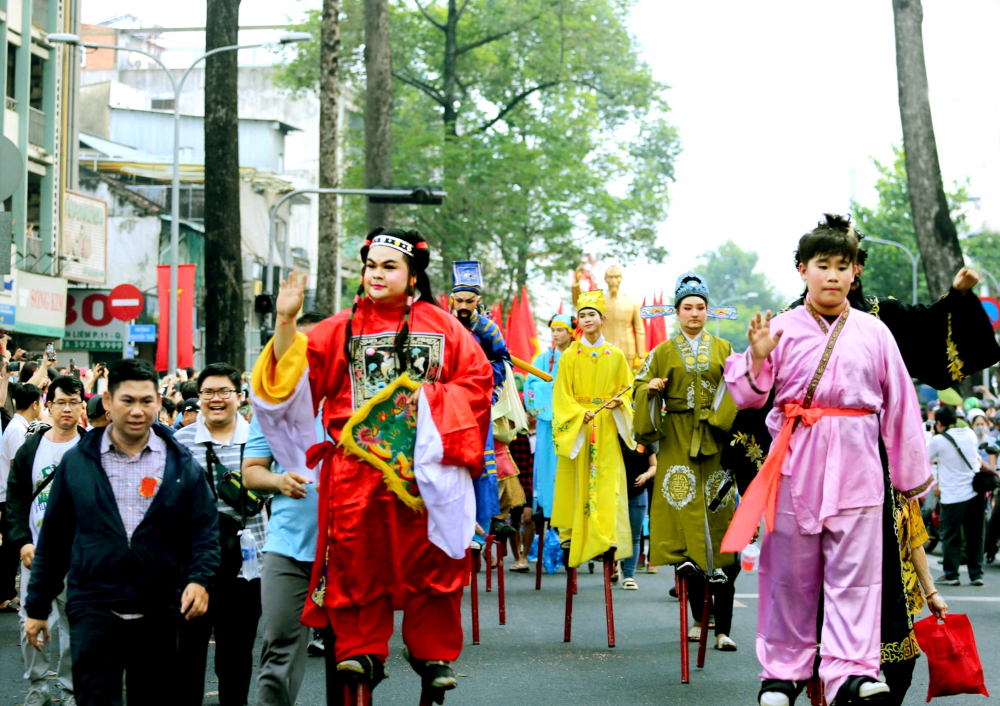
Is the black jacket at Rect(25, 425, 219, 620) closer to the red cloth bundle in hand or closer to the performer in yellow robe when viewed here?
the red cloth bundle in hand

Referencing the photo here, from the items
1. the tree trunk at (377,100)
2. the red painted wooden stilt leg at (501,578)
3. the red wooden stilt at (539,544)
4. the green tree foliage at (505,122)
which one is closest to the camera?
the red painted wooden stilt leg at (501,578)

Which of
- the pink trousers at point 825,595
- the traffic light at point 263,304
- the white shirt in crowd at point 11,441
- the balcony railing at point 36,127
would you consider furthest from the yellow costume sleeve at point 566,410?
the balcony railing at point 36,127

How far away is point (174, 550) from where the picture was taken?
5.65 meters

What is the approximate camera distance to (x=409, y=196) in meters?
22.7

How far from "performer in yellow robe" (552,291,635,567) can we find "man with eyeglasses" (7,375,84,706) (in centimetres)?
349

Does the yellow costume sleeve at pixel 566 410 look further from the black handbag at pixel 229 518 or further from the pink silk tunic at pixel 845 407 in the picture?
the pink silk tunic at pixel 845 407

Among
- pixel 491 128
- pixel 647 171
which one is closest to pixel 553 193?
pixel 491 128

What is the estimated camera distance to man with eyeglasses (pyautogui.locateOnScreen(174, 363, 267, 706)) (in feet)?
22.5

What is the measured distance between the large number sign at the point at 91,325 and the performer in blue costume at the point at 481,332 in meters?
25.8

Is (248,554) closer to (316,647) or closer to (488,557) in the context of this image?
(316,647)

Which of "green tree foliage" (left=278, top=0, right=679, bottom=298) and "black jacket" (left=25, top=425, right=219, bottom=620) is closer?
"black jacket" (left=25, top=425, right=219, bottom=620)

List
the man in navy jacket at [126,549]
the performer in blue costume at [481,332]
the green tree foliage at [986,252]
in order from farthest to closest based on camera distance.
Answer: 1. the green tree foliage at [986,252]
2. the performer in blue costume at [481,332]
3. the man in navy jacket at [126,549]

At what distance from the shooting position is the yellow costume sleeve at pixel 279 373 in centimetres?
573

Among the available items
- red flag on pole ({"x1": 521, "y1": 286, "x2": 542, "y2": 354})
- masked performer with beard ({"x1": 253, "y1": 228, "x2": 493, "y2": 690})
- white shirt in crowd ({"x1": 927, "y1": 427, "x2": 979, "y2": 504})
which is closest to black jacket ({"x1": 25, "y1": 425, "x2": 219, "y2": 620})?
masked performer with beard ({"x1": 253, "y1": 228, "x2": 493, "y2": 690})
